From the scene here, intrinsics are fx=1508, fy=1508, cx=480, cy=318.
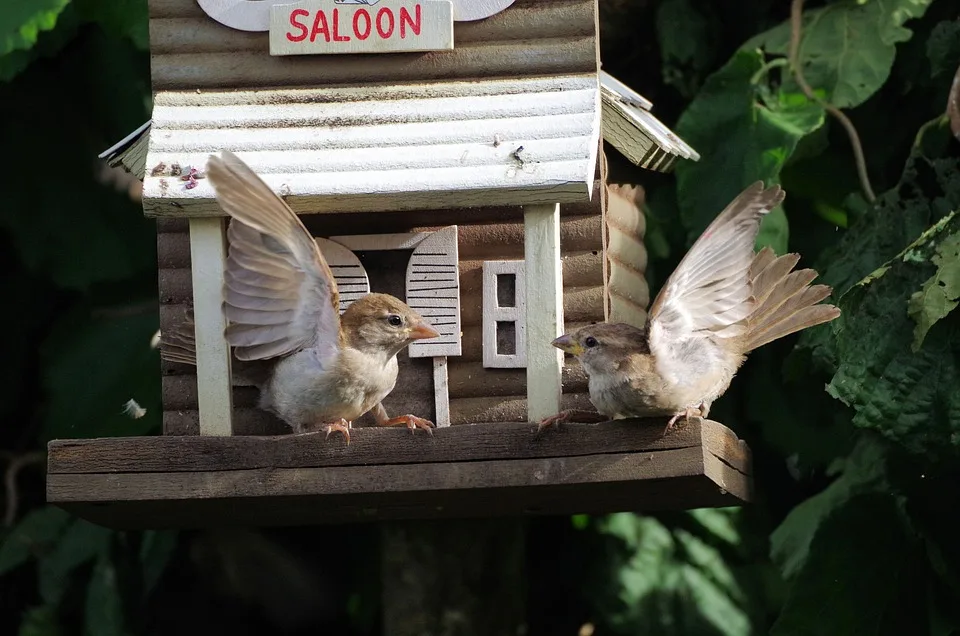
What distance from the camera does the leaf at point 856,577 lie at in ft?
13.6

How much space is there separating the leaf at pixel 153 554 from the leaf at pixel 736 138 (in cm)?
185

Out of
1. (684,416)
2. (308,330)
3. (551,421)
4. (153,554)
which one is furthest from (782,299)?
(153,554)

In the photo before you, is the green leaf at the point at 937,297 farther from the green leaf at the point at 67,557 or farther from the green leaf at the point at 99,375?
the green leaf at the point at 67,557

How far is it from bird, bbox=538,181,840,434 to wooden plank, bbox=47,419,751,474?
0.17 feet

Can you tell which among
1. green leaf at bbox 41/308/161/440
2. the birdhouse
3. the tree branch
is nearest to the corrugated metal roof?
the birdhouse

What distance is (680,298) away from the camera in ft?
11.1

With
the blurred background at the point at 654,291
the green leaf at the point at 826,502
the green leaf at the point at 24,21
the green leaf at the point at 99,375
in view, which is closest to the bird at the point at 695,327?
the blurred background at the point at 654,291

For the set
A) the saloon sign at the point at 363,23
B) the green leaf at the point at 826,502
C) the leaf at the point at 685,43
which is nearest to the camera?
the saloon sign at the point at 363,23

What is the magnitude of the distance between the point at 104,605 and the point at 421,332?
164 centimetres

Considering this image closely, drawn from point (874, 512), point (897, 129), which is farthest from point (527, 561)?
point (897, 129)

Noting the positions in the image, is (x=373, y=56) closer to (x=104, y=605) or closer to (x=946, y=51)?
(x=946, y=51)

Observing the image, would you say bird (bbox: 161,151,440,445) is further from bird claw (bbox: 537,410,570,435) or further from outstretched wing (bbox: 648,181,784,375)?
outstretched wing (bbox: 648,181,784,375)

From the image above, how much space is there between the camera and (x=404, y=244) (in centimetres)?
368

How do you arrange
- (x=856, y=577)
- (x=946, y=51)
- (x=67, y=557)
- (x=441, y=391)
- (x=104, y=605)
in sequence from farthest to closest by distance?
(x=67, y=557)
(x=104, y=605)
(x=946, y=51)
(x=856, y=577)
(x=441, y=391)
